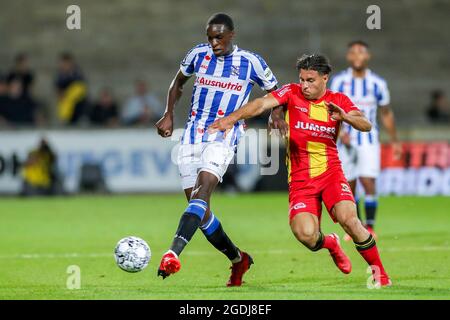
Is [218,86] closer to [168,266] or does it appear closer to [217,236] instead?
[217,236]

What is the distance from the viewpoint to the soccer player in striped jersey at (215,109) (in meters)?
8.69

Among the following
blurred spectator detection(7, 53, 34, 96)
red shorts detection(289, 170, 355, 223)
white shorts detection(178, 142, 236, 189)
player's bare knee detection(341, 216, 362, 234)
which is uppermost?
blurred spectator detection(7, 53, 34, 96)

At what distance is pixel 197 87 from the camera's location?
898 cm

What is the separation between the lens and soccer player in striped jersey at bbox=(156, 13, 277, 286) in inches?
342

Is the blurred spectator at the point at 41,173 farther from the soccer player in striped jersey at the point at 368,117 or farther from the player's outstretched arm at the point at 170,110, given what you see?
the player's outstretched arm at the point at 170,110

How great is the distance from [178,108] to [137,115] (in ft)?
7.41

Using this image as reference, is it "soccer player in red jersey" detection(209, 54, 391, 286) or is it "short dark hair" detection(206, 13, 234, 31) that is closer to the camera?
"soccer player in red jersey" detection(209, 54, 391, 286)

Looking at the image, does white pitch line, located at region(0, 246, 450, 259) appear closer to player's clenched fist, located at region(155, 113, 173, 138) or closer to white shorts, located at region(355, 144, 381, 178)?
white shorts, located at region(355, 144, 381, 178)

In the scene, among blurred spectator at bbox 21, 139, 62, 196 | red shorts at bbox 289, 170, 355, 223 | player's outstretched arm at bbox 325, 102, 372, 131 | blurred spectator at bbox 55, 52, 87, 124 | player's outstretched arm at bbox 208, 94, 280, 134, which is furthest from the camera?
blurred spectator at bbox 55, 52, 87, 124

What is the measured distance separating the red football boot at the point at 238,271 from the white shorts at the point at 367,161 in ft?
14.4

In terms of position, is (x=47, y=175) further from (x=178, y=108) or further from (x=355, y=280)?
(x=355, y=280)

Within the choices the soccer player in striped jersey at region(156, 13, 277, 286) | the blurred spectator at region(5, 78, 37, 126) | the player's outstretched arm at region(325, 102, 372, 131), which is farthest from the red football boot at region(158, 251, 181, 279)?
the blurred spectator at region(5, 78, 37, 126)

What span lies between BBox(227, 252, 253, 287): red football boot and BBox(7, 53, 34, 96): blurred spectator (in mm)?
14248

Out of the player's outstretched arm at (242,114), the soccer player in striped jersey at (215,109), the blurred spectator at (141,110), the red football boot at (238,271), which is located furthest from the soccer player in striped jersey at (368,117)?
the blurred spectator at (141,110)
